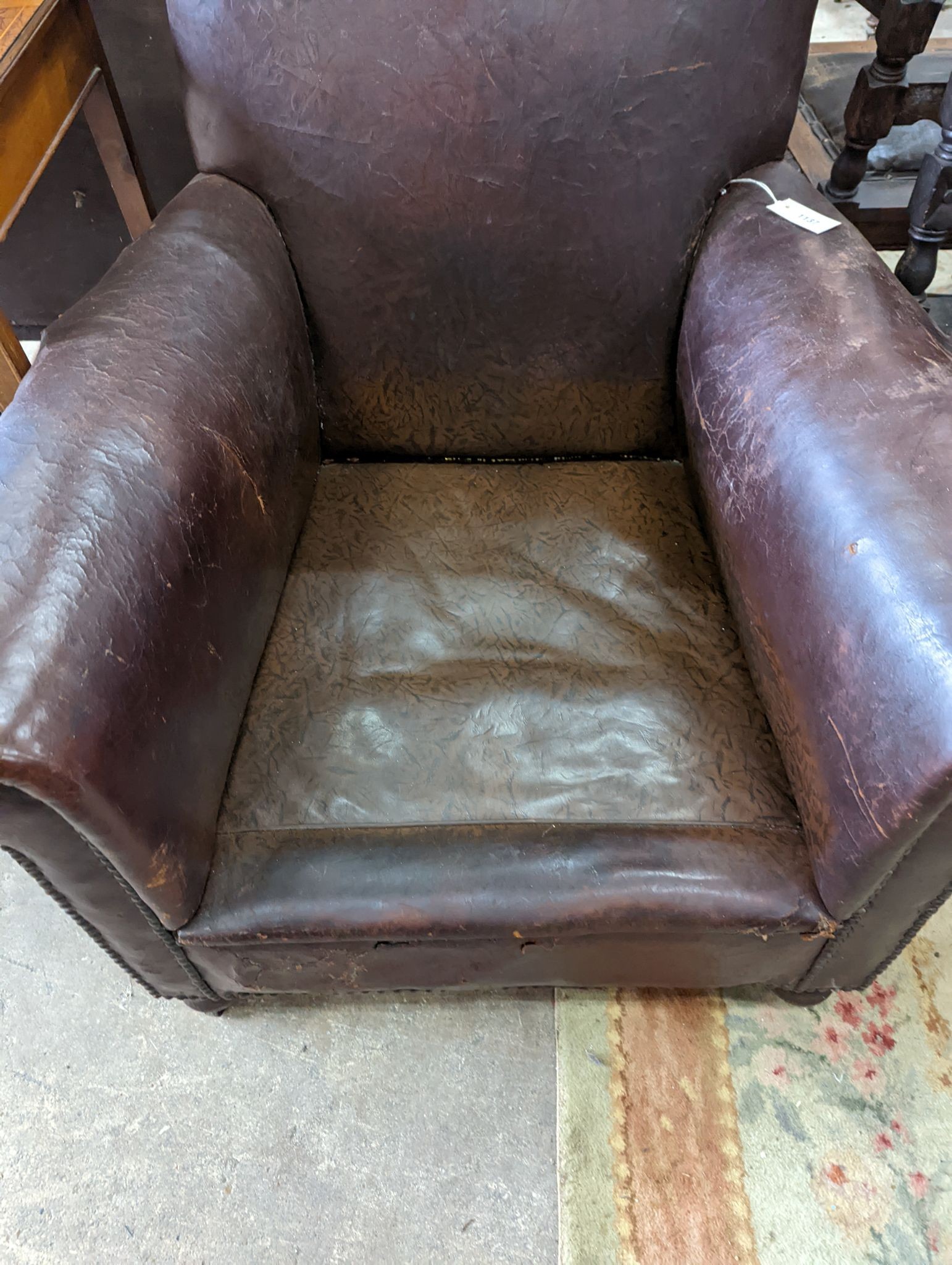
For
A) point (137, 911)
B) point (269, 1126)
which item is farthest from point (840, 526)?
point (269, 1126)

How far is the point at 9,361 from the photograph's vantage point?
1148 millimetres

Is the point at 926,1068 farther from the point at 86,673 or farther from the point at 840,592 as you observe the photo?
the point at 86,673

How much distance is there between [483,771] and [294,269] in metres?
0.66

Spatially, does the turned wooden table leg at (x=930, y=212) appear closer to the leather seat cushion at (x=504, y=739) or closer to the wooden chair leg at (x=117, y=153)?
the leather seat cushion at (x=504, y=739)

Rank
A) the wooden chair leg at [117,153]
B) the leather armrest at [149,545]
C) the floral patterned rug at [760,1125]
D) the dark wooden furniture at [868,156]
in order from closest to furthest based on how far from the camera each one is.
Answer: the leather armrest at [149,545] < the floral patterned rug at [760,1125] < the wooden chair leg at [117,153] < the dark wooden furniture at [868,156]

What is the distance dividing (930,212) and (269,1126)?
67.0 inches

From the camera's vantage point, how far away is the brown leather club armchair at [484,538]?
679mm

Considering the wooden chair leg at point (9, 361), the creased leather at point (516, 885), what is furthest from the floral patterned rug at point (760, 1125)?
the wooden chair leg at point (9, 361)

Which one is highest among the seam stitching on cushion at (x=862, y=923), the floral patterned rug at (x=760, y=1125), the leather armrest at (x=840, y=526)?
the leather armrest at (x=840, y=526)

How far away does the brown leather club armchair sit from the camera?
679mm

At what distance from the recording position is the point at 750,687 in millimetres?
889

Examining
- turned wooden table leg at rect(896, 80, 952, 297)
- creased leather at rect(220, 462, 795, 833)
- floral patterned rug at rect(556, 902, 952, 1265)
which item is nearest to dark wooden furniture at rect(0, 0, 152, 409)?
creased leather at rect(220, 462, 795, 833)

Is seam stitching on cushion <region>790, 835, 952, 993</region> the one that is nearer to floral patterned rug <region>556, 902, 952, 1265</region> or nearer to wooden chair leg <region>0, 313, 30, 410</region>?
floral patterned rug <region>556, 902, 952, 1265</region>

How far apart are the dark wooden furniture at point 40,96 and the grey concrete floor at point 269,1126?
88 cm
